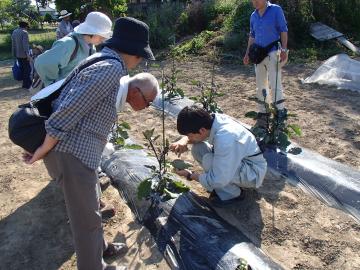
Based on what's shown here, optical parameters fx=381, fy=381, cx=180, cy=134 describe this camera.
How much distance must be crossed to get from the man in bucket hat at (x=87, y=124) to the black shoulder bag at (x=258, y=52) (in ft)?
8.81

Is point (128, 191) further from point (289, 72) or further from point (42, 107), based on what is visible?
point (289, 72)

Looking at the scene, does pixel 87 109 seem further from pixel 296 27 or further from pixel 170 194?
pixel 296 27

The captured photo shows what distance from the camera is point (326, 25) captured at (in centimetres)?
979

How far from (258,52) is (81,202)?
3052mm

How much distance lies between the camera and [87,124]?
1698mm

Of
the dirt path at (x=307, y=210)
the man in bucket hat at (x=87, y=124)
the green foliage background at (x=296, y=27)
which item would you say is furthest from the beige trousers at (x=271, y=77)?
the green foliage background at (x=296, y=27)

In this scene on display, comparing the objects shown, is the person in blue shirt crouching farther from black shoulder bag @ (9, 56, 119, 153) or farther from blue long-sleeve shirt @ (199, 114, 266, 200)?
black shoulder bag @ (9, 56, 119, 153)

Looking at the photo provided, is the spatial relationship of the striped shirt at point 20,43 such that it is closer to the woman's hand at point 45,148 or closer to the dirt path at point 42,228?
the dirt path at point 42,228

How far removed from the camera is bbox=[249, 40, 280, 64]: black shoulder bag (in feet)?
13.8

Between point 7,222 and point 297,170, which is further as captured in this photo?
point 297,170

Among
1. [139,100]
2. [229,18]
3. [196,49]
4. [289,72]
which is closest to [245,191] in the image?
[139,100]

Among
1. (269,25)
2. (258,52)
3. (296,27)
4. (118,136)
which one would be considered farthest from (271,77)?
(296,27)

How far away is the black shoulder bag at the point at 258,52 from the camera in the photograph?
420 centimetres

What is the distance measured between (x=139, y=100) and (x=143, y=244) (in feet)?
3.65
